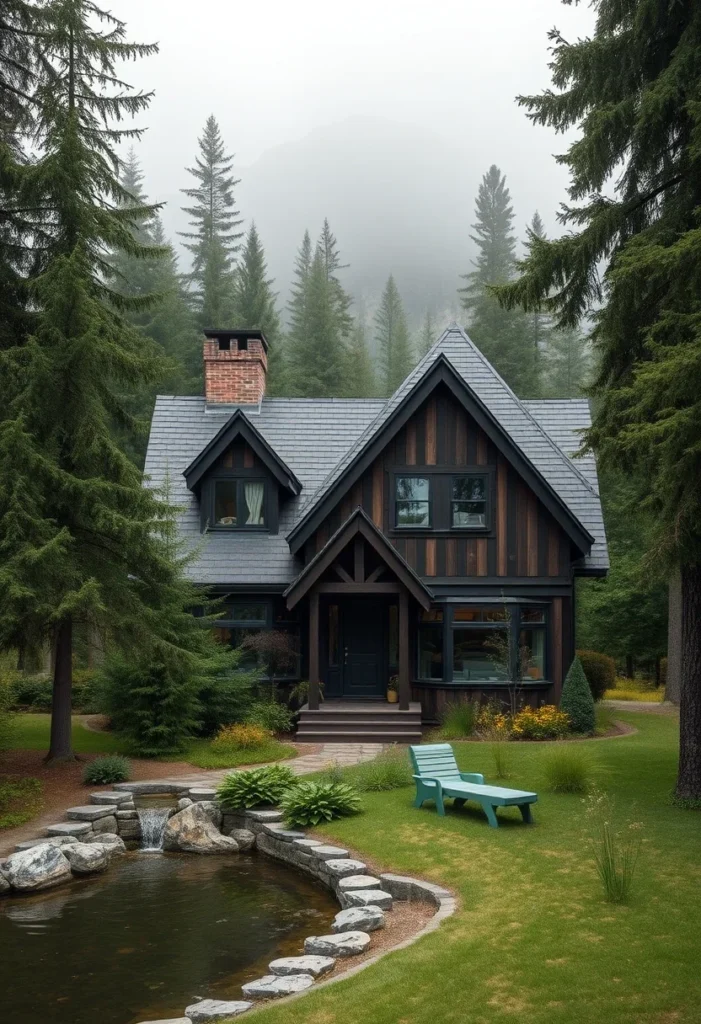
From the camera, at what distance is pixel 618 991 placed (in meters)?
7.07

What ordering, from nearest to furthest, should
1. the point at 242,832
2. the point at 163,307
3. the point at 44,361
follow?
the point at 242,832
the point at 44,361
the point at 163,307

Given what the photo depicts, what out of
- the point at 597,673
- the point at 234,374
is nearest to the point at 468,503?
the point at 597,673

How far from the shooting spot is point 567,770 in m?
13.2

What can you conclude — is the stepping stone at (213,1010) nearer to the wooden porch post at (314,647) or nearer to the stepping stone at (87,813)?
the stepping stone at (87,813)

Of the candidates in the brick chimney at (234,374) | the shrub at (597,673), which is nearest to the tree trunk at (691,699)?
the shrub at (597,673)

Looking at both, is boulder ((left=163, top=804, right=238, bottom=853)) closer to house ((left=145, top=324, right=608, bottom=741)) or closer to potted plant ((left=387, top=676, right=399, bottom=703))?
house ((left=145, top=324, right=608, bottom=741))

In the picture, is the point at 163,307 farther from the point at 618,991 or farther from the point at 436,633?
the point at 618,991

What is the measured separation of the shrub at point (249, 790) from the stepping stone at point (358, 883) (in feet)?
11.4

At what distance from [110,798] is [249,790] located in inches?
81.8

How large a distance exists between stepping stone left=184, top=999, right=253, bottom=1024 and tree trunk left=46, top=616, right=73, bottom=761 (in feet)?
30.5

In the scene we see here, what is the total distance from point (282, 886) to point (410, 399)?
11.4m

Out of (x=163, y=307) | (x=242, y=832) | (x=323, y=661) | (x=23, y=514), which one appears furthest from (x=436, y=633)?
(x=163, y=307)

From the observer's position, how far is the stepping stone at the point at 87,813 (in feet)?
44.4

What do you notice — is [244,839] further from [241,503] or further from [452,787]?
[241,503]
